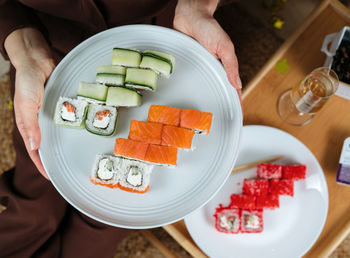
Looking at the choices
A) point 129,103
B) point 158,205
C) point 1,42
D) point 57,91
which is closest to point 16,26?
point 1,42

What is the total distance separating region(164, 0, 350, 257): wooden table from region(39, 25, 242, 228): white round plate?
0.25 metres

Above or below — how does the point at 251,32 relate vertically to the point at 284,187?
above

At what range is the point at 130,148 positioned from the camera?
3.53 feet

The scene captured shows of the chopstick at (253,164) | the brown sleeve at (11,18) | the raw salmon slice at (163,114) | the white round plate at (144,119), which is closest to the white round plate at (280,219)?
the chopstick at (253,164)

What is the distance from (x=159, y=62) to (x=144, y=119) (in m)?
0.21

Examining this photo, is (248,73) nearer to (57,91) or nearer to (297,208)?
(297,208)

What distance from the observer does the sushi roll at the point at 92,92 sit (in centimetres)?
109

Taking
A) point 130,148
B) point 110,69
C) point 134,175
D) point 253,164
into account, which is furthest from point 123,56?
point 253,164

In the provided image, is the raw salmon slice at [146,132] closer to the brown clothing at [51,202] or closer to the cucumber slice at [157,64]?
the cucumber slice at [157,64]

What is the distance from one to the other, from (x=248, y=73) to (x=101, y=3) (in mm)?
1076

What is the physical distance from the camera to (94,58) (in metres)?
1.12

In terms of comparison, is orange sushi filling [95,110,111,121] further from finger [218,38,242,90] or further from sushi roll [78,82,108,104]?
finger [218,38,242,90]

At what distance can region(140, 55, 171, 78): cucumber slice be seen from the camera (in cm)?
106

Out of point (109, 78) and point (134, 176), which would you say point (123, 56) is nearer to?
point (109, 78)
